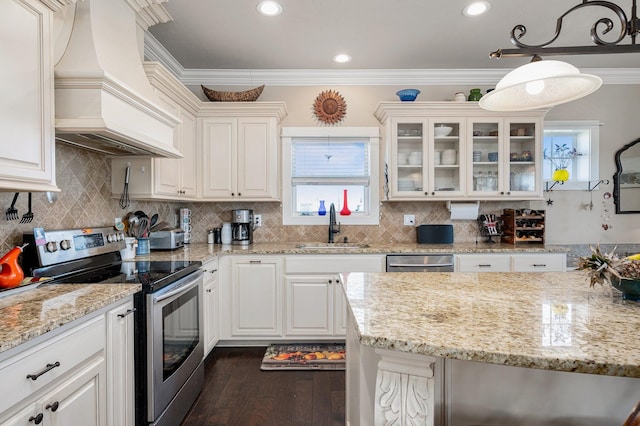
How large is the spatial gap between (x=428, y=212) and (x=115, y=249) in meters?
2.87

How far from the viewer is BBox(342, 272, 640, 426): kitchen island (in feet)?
2.68

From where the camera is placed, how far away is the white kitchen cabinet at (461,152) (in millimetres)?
3182

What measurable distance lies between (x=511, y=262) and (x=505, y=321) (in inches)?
86.9

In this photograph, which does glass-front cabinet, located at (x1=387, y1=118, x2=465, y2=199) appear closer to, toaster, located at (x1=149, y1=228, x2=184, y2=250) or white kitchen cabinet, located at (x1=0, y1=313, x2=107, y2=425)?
toaster, located at (x1=149, y1=228, x2=184, y2=250)

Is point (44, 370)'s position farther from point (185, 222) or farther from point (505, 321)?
point (185, 222)

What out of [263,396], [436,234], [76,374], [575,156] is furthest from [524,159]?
[76,374]

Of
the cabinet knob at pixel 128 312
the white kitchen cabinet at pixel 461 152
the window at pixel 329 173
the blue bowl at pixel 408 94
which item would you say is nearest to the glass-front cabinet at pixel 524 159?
the white kitchen cabinet at pixel 461 152

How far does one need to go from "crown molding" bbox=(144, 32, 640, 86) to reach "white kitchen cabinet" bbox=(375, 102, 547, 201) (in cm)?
46

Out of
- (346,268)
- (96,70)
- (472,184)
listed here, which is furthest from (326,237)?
(96,70)

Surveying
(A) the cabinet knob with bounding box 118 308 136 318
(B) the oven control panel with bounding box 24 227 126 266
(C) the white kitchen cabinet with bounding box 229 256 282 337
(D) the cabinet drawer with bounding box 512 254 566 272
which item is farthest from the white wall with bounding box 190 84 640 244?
(A) the cabinet knob with bounding box 118 308 136 318

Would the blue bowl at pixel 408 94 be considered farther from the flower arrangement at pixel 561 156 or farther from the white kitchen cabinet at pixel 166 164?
the white kitchen cabinet at pixel 166 164

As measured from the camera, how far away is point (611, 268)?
3.89ft

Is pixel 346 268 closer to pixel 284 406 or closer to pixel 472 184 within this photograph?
pixel 284 406

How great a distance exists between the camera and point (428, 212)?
138 inches
